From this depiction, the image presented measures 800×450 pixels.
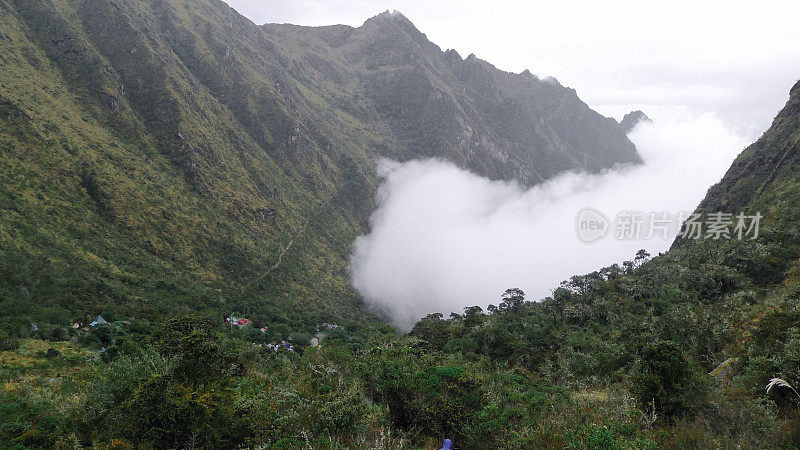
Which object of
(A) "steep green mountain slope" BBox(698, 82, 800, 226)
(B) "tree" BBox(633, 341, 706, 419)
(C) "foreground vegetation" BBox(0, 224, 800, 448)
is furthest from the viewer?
(A) "steep green mountain slope" BBox(698, 82, 800, 226)

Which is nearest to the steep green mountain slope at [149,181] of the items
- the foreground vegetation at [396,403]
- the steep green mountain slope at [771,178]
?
the foreground vegetation at [396,403]

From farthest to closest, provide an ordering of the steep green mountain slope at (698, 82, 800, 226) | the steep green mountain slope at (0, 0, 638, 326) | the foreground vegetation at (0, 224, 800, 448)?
the steep green mountain slope at (0, 0, 638, 326)
the steep green mountain slope at (698, 82, 800, 226)
the foreground vegetation at (0, 224, 800, 448)

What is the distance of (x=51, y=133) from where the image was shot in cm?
7706

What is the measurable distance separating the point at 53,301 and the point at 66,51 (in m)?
89.0

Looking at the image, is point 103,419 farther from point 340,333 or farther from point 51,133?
point 51,133

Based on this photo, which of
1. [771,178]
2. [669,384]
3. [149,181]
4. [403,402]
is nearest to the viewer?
[669,384]

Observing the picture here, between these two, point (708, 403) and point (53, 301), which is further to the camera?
point (53, 301)

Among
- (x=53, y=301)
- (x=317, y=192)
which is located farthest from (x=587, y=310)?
(x=317, y=192)

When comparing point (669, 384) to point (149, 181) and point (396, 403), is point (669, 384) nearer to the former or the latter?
point (396, 403)

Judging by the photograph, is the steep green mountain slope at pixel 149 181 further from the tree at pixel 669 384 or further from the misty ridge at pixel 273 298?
the tree at pixel 669 384

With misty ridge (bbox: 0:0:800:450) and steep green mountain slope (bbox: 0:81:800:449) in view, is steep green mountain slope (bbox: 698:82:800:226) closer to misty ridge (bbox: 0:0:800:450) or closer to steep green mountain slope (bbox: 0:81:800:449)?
misty ridge (bbox: 0:0:800:450)

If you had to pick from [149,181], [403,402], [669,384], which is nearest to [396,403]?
[403,402]

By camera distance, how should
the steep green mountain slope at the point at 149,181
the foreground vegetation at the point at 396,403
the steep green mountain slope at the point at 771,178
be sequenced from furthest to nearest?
the steep green mountain slope at the point at 149,181 → the steep green mountain slope at the point at 771,178 → the foreground vegetation at the point at 396,403

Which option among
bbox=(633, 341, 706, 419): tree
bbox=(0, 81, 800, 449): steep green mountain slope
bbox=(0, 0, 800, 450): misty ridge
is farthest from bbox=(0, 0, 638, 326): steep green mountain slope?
bbox=(633, 341, 706, 419): tree
